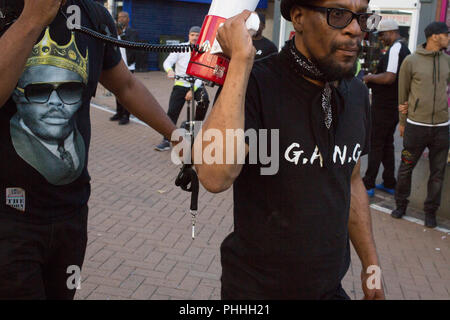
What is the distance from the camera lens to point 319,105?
6.60 ft

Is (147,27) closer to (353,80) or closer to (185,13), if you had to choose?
(185,13)

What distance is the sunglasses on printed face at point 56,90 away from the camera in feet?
6.64

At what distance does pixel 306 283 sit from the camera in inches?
78.6

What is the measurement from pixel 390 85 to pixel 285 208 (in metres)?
5.19

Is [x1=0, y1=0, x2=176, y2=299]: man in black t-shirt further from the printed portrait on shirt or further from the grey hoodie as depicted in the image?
the grey hoodie

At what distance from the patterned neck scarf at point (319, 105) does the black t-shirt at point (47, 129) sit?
855 millimetres

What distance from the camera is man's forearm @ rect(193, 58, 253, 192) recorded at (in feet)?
5.46

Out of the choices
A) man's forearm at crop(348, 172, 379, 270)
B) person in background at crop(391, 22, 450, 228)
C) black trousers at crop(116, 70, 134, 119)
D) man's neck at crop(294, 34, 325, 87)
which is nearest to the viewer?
man's neck at crop(294, 34, 325, 87)

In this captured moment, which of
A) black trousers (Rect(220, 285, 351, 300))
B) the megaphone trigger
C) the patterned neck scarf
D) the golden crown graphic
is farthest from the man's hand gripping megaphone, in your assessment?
black trousers (Rect(220, 285, 351, 300))

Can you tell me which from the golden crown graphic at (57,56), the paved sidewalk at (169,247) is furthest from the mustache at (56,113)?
the paved sidewalk at (169,247)

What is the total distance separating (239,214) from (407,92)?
14.6 ft

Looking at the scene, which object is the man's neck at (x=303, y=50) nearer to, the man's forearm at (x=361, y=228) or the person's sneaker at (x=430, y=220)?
the man's forearm at (x=361, y=228)

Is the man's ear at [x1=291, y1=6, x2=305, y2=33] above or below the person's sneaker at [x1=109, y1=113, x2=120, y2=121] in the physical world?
above

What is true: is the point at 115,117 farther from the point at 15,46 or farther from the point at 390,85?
the point at 15,46
